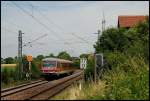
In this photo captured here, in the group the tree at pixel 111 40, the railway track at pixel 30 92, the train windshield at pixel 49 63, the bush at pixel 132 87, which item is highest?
the tree at pixel 111 40

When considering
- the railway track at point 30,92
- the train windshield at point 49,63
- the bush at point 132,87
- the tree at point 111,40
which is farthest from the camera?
the train windshield at point 49,63

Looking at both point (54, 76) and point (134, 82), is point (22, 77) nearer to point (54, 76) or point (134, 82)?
point (54, 76)

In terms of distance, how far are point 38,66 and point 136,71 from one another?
147ft

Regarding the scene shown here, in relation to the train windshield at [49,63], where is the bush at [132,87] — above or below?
below

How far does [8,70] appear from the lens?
5009 cm

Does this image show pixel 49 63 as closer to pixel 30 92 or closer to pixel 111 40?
pixel 111 40

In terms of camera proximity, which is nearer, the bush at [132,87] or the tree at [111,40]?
the bush at [132,87]

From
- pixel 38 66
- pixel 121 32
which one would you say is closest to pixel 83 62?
pixel 121 32

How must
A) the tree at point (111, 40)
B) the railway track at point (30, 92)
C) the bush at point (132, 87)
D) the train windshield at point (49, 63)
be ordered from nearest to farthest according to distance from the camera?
the bush at point (132, 87) → the railway track at point (30, 92) → the tree at point (111, 40) → the train windshield at point (49, 63)

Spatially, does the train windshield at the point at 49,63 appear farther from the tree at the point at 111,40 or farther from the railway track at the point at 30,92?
the railway track at the point at 30,92

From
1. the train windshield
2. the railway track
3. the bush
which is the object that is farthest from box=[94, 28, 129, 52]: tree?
the bush

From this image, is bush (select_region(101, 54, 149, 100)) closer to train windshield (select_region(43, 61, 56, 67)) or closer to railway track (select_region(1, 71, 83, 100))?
railway track (select_region(1, 71, 83, 100))

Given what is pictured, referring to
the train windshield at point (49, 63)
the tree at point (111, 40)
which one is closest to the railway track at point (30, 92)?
the tree at point (111, 40)

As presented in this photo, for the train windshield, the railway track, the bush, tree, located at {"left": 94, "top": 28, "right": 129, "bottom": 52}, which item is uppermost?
tree, located at {"left": 94, "top": 28, "right": 129, "bottom": 52}
